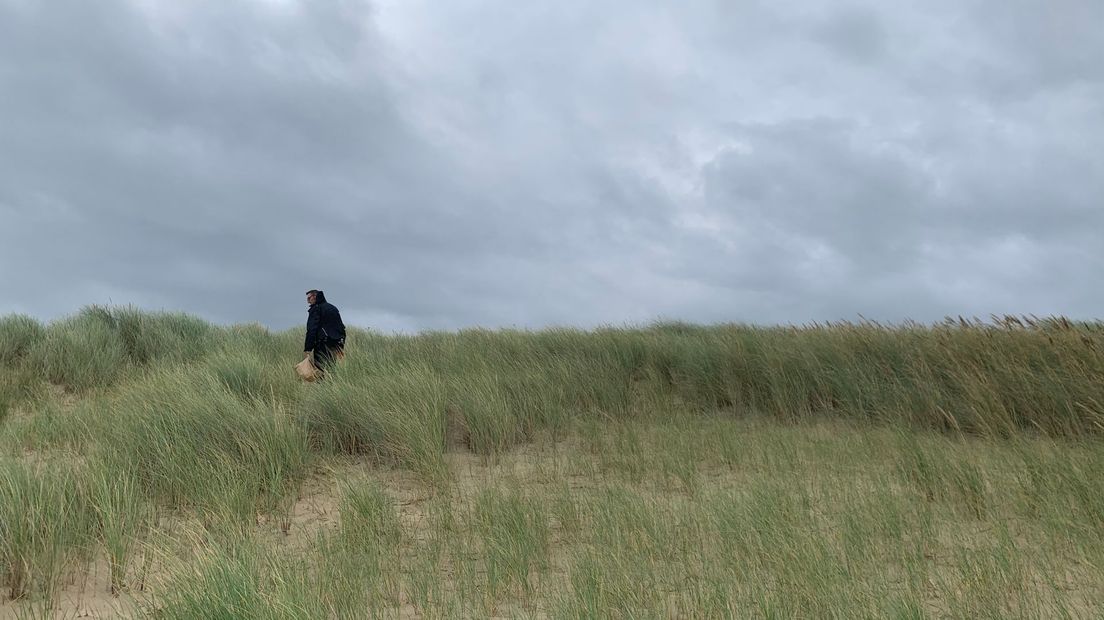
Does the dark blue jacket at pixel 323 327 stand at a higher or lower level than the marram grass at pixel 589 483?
higher

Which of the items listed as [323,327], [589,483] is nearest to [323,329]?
[323,327]

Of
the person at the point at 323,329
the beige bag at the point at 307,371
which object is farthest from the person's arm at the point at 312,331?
the beige bag at the point at 307,371

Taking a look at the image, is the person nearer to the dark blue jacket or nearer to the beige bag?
the dark blue jacket

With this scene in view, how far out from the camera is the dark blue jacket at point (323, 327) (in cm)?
1006

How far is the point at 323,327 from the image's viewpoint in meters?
10.1

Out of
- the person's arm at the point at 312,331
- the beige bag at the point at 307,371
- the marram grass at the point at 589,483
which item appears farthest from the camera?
the person's arm at the point at 312,331

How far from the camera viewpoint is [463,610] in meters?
3.16

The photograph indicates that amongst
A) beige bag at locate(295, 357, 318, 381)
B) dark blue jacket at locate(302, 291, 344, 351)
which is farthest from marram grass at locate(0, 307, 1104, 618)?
dark blue jacket at locate(302, 291, 344, 351)

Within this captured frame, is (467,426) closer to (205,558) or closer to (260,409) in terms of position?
(260,409)

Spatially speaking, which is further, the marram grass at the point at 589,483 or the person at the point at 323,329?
the person at the point at 323,329

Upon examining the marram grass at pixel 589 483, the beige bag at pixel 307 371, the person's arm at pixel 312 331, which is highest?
the person's arm at pixel 312 331

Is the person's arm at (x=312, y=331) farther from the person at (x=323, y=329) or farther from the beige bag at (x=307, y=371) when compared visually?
the beige bag at (x=307, y=371)

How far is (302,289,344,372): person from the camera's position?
10.0m

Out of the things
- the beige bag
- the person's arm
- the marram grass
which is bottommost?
the marram grass
